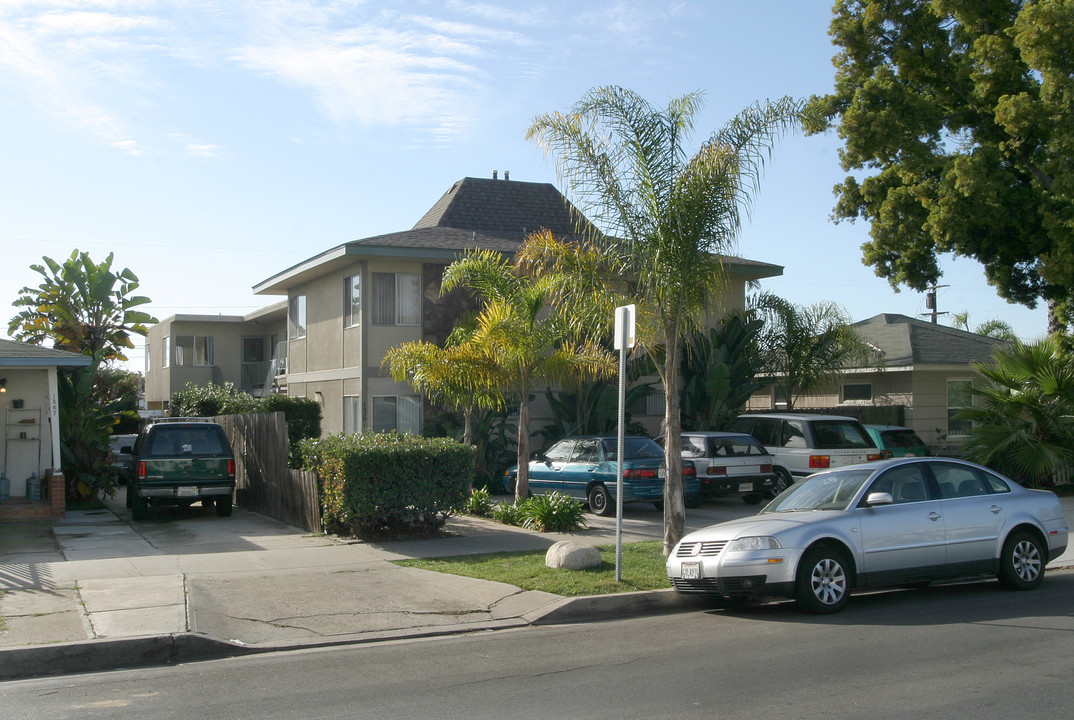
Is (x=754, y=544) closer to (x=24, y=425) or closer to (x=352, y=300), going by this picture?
(x=24, y=425)

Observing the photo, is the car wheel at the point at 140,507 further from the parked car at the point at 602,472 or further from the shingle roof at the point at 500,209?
the shingle roof at the point at 500,209

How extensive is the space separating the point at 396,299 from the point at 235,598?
43.4 feet

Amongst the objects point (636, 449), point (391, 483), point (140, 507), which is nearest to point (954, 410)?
point (636, 449)

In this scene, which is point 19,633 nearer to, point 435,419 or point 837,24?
point 435,419

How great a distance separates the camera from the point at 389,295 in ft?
74.8

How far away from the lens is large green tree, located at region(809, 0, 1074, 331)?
20.5 metres

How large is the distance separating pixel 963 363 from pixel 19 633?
930 inches

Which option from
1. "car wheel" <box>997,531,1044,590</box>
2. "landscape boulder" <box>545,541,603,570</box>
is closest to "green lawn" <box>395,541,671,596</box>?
"landscape boulder" <box>545,541,603,570</box>

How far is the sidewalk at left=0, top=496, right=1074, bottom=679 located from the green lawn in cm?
25

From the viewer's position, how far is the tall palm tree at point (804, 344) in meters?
25.0

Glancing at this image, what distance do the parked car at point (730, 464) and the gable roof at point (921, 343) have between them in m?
9.50

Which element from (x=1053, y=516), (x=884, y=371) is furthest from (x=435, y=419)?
(x=1053, y=516)

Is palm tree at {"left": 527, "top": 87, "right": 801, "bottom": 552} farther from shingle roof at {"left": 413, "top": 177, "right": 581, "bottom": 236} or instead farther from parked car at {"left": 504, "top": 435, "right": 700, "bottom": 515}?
shingle roof at {"left": 413, "top": 177, "right": 581, "bottom": 236}

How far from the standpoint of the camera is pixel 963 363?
26031mm
